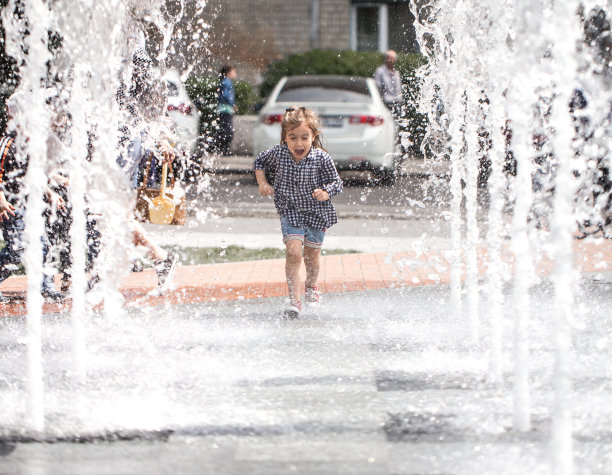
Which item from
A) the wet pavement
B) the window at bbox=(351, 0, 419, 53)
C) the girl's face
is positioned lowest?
the wet pavement

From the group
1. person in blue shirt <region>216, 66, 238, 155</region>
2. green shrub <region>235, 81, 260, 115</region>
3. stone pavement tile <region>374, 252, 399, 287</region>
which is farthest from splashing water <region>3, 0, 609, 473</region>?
green shrub <region>235, 81, 260, 115</region>

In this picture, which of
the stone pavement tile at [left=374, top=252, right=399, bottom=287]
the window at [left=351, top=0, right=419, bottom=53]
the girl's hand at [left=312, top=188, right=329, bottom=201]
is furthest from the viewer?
the window at [left=351, top=0, right=419, bottom=53]

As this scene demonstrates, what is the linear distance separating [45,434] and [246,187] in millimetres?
11123

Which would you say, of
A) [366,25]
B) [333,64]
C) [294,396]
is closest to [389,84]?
[333,64]

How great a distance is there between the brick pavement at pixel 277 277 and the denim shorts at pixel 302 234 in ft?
2.25

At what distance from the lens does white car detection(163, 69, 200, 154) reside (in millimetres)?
15148

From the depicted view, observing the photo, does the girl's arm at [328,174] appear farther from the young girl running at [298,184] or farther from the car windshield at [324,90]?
the car windshield at [324,90]

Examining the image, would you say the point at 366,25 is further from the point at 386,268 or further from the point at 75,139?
the point at 75,139

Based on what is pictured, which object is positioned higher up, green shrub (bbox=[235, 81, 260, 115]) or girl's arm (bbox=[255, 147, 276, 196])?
girl's arm (bbox=[255, 147, 276, 196])

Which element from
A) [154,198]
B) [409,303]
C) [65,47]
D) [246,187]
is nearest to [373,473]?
[65,47]

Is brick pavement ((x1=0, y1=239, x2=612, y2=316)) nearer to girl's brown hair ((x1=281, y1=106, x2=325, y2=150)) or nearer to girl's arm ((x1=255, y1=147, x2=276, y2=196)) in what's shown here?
girl's arm ((x1=255, y1=147, x2=276, y2=196))

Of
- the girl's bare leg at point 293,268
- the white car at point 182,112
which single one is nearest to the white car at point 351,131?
the white car at point 182,112

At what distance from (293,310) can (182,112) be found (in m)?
9.31

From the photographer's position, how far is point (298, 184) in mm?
6414
